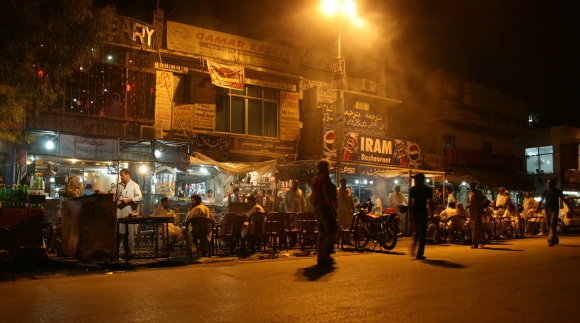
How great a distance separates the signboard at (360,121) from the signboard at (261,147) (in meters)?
2.01

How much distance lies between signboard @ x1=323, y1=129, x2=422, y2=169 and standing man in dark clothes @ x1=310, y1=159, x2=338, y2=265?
9876 mm

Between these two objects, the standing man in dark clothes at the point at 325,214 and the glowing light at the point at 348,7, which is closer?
the standing man in dark clothes at the point at 325,214

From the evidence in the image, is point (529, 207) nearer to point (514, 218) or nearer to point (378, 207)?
point (514, 218)

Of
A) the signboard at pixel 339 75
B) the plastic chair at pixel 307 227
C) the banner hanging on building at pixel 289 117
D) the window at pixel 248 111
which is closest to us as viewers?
the plastic chair at pixel 307 227

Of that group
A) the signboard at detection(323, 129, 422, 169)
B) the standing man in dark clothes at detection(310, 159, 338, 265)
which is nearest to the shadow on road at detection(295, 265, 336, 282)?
the standing man in dark clothes at detection(310, 159, 338, 265)

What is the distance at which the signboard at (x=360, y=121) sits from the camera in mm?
20609

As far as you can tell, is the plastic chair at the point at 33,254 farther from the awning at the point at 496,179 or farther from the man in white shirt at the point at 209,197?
the awning at the point at 496,179

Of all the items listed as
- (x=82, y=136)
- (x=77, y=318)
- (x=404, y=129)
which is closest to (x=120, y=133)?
(x=82, y=136)

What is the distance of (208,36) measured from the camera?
63.4 ft

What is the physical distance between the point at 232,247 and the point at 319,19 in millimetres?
15653

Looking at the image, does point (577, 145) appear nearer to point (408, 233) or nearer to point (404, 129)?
point (404, 129)

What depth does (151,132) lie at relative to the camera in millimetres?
17703

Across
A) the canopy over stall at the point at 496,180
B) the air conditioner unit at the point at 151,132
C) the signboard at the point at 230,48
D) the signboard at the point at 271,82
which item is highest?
the signboard at the point at 230,48

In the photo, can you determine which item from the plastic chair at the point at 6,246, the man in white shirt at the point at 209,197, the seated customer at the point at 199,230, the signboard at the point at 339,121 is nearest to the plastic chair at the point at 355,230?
the signboard at the point at 339,121
